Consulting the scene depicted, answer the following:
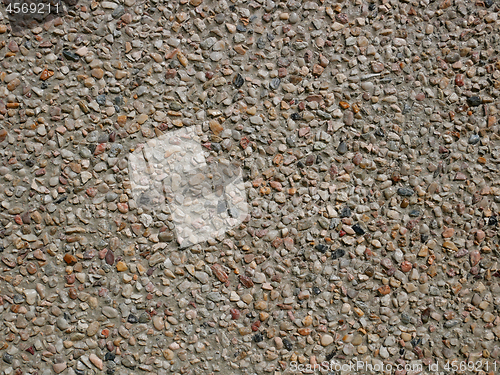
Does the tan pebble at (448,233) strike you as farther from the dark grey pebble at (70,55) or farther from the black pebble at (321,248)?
the dark grey pebble at (70,55)

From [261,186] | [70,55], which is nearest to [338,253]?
[261,186]

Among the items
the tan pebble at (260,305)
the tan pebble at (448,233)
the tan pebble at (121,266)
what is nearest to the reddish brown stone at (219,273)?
the tan pebble at (260,305)

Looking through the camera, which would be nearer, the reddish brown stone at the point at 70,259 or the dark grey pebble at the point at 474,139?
the reddish brown stone at the point at 70,259

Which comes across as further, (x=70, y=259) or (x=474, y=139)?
(x=474, y=139)

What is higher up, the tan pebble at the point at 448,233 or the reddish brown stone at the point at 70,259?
the tan pebble at the point at 448,233

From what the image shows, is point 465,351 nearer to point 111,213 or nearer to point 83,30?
point 111,213

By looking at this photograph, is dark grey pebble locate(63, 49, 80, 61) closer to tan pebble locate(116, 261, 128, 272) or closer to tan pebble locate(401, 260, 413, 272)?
tan pebble locate(116, 261, 128, 272)

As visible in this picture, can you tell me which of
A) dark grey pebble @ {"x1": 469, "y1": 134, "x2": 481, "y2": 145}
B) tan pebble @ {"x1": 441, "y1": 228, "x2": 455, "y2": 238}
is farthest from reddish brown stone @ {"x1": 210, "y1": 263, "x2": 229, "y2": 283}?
dark grey pebble @ {"x1": 469, "y1": 134, "x2": 481, "y2": 145}

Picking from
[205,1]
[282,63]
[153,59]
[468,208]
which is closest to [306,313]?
[468,208]

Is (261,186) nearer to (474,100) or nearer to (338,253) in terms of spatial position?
(338,253)
